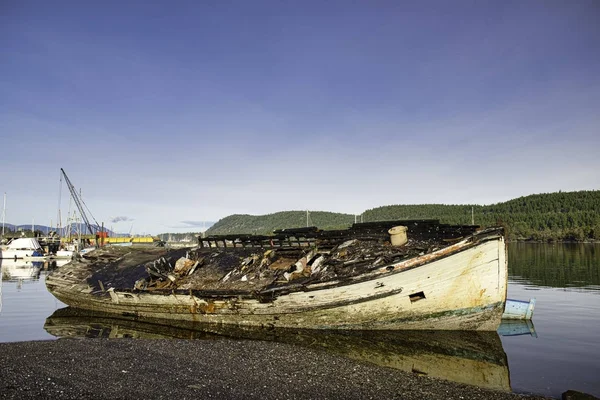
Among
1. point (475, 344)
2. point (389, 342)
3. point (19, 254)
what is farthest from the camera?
point (19, 254)

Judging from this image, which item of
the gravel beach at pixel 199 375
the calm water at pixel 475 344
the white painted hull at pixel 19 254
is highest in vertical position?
the gravel beach at pixel 199 375

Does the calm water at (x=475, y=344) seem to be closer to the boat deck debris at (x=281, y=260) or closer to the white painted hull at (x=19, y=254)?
the boat deck debris at (x=281, y=260)

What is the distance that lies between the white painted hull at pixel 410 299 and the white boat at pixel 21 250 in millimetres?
80335

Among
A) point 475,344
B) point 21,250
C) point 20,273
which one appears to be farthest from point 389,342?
point 21,250

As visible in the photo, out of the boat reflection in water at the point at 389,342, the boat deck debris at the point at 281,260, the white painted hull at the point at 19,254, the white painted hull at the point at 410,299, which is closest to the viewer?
the boat reflection in water at the point at 389,342

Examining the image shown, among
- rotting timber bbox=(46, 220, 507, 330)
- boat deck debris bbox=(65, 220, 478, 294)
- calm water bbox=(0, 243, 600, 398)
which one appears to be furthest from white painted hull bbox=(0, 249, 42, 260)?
rotting timber bbox=(46, 220, 507, 330)

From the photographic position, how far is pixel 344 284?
46.0 feet

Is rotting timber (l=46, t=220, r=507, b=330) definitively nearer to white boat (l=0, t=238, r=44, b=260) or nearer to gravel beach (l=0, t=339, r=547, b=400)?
gravel beach (l=0, t=339, r=547, b=400)

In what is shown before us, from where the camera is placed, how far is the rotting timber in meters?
13.8

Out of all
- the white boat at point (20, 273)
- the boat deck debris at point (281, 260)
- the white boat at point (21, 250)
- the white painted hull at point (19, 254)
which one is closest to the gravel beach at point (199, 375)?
the boat deck debris at point (281, 260)

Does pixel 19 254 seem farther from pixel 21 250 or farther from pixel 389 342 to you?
pixel 389 342

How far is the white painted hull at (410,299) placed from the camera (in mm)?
13695

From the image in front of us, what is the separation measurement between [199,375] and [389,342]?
7070 millimetres

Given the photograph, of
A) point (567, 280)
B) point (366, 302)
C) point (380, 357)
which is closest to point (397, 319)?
point (366, 302)
